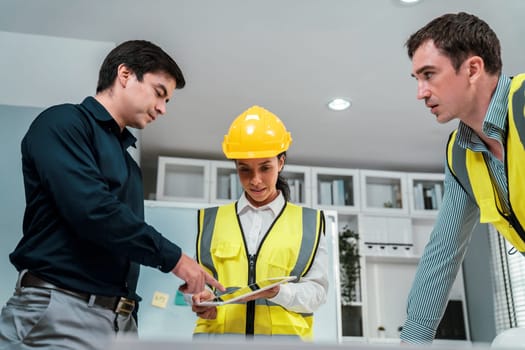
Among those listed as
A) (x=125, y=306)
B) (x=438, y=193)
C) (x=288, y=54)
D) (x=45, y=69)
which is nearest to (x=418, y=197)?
(x=438, y=193)

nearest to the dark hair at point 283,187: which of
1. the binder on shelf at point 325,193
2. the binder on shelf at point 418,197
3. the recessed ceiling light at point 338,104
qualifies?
the recessed ceiling light at point 338,104

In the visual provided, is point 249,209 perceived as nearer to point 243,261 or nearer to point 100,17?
point 243,261

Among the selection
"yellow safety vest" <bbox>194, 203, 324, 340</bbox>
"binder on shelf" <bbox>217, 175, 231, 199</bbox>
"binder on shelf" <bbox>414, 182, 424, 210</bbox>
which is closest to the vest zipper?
"yellow safety vest" <bbox>194, 203, 324, 340</bbox>

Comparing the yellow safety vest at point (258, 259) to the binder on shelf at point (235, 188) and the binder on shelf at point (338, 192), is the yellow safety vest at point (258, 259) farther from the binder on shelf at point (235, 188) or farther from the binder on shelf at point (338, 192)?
the binder on shelf at point (338, 192)

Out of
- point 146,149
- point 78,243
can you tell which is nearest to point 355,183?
point 146,149

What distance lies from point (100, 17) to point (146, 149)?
1978mm

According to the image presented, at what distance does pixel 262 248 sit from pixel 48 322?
681mm

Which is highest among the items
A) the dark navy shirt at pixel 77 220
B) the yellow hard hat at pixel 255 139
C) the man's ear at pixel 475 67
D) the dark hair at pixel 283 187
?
the man's ear at pixel 475 67

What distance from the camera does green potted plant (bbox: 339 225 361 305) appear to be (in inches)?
191

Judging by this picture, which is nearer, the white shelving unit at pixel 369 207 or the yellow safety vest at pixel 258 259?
the yellow safety vest at pixel 258 259

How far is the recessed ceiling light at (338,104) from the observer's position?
163 inches

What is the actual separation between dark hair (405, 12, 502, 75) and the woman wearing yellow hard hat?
650mm

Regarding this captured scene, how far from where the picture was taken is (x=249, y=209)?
1.90m

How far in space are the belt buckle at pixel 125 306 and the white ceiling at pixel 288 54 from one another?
1.98m
